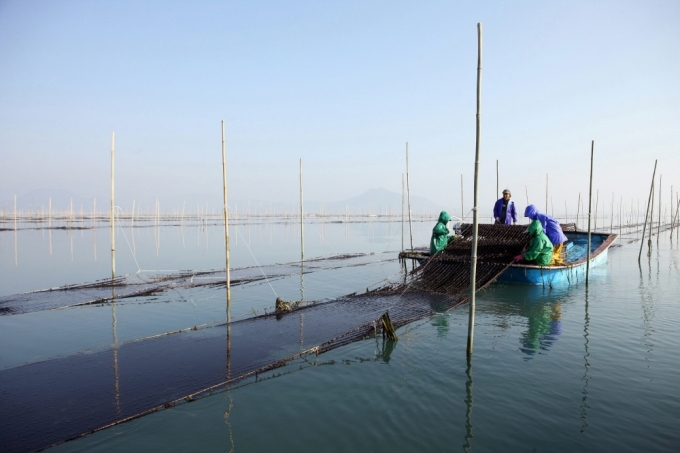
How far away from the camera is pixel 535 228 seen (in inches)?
444

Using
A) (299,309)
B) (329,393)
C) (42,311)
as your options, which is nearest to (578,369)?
(329,393)

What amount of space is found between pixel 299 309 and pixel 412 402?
15.1 feet

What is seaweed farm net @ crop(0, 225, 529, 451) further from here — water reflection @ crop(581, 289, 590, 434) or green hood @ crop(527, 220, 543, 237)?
green hood @ crop(527, 220, 543, 237)

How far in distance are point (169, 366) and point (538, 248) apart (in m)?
9.83

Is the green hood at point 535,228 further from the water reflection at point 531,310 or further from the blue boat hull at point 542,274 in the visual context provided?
→ the water reflection at point 531,310

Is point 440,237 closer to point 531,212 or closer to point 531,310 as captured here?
point 531,212

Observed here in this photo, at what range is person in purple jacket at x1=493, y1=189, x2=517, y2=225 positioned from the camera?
1345 centimetres

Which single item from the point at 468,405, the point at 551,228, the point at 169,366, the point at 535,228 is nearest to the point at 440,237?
the point at 535,228

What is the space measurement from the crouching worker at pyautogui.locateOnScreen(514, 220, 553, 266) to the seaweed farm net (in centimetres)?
254

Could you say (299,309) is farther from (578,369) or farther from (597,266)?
(597,266)

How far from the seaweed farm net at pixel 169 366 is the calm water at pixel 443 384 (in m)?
0.27

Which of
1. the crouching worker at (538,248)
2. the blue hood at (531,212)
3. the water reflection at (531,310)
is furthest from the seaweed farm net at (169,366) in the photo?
the blue hood at (531,212)

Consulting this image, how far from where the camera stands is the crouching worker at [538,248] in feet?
37.2

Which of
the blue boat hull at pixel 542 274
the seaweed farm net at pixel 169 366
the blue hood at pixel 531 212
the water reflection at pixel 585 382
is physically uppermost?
the blue hood at pixel 531 212
